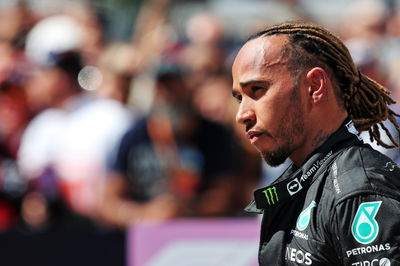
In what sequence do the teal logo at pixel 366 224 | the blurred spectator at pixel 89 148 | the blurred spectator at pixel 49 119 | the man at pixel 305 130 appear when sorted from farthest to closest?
the blurred spectator at pixel 49 119 → the blurred spectator at pixel 89 148 → the man at pixel 305 130 → the teal logo at pixel 366 224

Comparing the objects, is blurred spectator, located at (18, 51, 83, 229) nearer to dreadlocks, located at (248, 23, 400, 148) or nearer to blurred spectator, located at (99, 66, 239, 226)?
blurred spectator, located at (99, 66, 239, 226)

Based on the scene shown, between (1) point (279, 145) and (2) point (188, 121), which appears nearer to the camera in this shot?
(1) point (279, 145)

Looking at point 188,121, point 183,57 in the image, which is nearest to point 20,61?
point 183,57

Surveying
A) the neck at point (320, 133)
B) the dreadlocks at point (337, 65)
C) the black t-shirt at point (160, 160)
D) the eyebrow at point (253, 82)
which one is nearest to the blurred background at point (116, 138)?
the black t-shirt at point (160, 160)

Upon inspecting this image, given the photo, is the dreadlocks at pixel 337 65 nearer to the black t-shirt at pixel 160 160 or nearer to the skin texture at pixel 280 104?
the skin texture at pixel 280 104

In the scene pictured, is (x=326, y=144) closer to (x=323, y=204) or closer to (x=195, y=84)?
(x=323, y=204)

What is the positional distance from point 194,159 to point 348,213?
446 cm

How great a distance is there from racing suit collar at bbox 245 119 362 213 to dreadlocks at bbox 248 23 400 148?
115 mm

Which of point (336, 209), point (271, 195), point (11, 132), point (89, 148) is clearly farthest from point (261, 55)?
point (11, 132)

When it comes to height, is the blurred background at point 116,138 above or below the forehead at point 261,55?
above

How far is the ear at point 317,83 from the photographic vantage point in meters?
2.92

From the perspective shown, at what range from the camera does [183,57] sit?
8344mm

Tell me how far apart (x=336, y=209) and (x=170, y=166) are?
14.0 ft

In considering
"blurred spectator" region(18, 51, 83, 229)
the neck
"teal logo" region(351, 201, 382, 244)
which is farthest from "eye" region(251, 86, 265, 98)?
"blurred spectator" region(18, 51, 83, 229)
